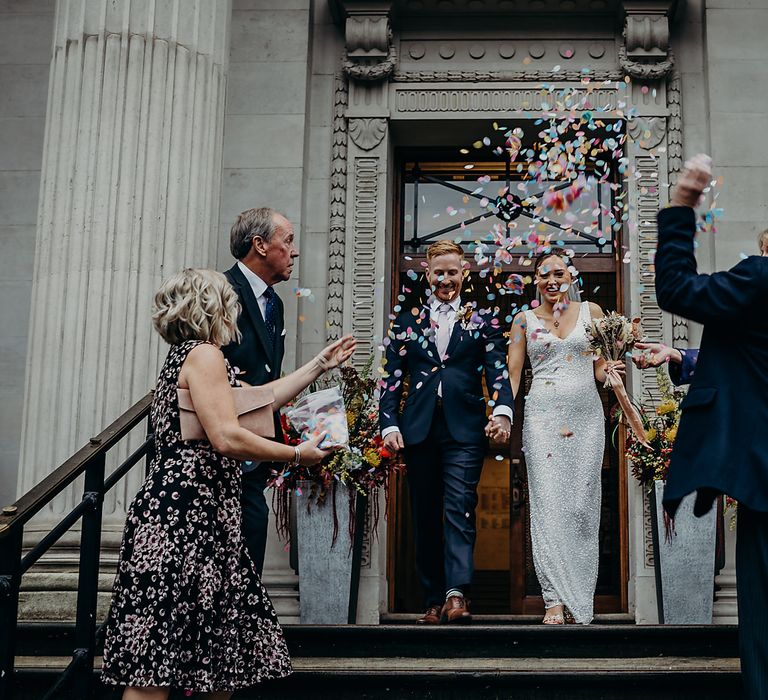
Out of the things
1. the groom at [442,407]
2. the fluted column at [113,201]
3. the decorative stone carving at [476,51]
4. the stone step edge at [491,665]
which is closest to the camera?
the stone step edge at [491,665]

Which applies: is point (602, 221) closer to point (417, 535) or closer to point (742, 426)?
point (417, 535)

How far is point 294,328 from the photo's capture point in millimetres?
8594

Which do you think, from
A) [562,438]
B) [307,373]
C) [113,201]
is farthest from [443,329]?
[113,201]

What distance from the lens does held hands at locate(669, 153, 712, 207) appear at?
4.02 metres

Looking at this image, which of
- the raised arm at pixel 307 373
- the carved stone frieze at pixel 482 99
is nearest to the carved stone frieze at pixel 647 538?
the carved stone frieze at pixel 482 99

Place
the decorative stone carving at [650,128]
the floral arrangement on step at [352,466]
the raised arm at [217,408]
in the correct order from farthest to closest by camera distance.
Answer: the decorative stone carving at [650,128]
the floral arrangement on step at [352,466]
the raised arm at [217,408]

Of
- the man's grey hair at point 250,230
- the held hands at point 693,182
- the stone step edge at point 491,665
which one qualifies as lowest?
the stone step edge at point 491,665

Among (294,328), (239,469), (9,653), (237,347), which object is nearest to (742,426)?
(239,469)

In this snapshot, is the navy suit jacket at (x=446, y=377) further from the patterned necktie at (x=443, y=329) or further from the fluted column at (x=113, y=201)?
the fluted column at (x=113, y=201)

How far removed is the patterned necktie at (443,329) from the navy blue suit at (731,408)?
9.20ft

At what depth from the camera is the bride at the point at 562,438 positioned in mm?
6832

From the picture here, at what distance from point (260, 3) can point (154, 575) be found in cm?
632

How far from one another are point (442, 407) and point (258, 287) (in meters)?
1.66

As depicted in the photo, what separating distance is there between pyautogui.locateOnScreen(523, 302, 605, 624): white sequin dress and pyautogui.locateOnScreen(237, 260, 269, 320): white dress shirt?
85.1 inches
